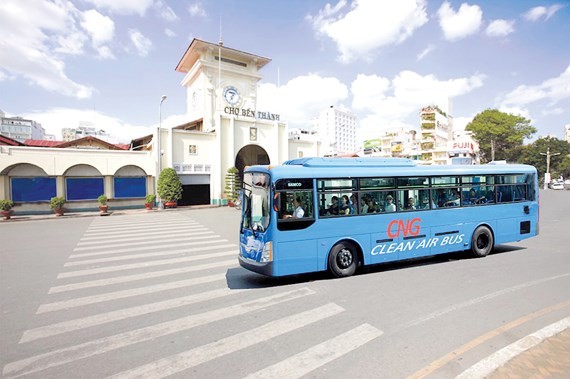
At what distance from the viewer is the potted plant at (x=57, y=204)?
2294 centimetres

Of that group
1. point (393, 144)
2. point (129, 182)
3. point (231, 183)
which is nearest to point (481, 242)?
point (231, 183)

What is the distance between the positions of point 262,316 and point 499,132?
74.8 meters

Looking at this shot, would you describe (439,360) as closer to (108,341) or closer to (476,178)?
(108,341)

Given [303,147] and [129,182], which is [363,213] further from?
[303,147]

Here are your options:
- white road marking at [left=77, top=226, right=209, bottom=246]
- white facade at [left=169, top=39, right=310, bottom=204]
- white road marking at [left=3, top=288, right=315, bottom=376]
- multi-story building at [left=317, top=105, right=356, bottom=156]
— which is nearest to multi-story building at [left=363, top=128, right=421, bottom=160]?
white facade at [left=169, top=39, right=310, bottom=204]

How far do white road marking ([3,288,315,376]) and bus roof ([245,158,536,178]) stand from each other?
9.28ft

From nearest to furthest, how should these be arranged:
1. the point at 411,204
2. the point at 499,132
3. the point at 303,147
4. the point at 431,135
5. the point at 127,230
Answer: the point at 411,204 → the point at 127,230 → the point at 303,147 → the point at 499,132 → the point at 431,135

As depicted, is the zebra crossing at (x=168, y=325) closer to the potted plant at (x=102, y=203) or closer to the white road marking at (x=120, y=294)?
the white road marking at (x=120, y=294)

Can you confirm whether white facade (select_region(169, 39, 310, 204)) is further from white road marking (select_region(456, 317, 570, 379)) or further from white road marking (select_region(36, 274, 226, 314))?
white road marking (select_region(456, 317, 570, 379))

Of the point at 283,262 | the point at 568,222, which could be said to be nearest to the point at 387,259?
the point at 283,262

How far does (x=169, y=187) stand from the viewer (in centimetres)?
2695

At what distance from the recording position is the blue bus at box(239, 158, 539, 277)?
23.4 feet

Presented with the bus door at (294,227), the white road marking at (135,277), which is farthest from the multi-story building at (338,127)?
the bus door at (294,227)

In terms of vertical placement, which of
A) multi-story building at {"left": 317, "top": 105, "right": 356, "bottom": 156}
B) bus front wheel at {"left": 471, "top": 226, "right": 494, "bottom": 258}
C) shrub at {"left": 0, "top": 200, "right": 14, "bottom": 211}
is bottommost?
bus front wheel at {"left": 471, "top": 226, "right": 494, "bottom": 258}
